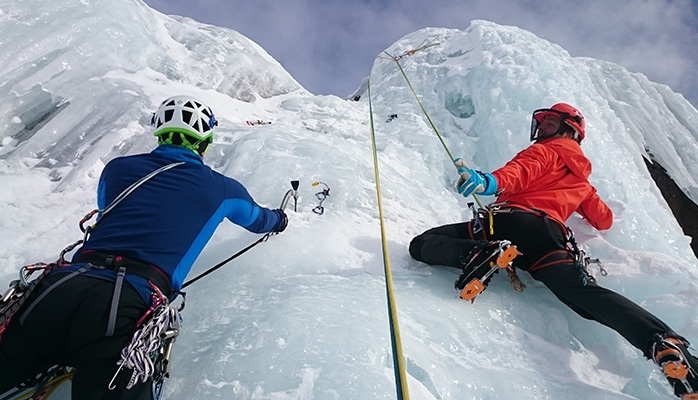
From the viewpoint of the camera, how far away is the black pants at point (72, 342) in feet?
4.14

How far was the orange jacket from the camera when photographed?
271 cm

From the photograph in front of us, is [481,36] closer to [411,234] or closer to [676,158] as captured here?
[676,158]

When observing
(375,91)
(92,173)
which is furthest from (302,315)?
(375,91)

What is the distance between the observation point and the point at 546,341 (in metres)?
2.28

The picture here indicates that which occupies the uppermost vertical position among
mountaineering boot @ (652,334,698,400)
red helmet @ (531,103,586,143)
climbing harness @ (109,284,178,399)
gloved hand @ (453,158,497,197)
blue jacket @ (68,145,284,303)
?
red helmet @ (531,103,586,143)

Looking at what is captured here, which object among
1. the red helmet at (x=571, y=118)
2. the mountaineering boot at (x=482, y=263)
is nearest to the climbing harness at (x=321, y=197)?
the mountaineering boot at (x=482, y=263)

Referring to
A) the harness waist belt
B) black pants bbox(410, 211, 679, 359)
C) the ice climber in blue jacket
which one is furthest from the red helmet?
the harness waist belt

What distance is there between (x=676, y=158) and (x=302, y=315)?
28.0 ft

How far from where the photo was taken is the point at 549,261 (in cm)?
244

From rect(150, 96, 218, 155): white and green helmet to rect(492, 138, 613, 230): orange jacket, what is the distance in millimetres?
1984

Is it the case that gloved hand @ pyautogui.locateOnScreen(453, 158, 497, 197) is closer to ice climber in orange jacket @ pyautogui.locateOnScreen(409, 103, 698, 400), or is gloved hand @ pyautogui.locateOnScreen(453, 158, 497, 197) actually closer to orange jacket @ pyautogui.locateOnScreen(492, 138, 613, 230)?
ice climber in orange jacket @ pyautogui.locateOnScreen(409, 103, 698, 400)

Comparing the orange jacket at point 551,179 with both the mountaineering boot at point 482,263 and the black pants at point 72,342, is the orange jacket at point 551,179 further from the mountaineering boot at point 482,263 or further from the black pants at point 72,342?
the black pants at point 72,342

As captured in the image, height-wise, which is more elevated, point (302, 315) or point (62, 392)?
point (302, 315)

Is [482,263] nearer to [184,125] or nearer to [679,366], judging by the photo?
[679,366]
